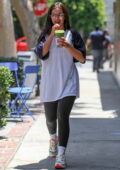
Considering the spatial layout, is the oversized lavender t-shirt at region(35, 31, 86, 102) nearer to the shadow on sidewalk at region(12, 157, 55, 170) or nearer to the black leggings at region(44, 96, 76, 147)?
the black leggings at region(44, 96, 76, 147)

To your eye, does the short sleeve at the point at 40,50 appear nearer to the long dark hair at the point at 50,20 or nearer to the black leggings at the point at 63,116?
the long dark hair at the point at 50,20

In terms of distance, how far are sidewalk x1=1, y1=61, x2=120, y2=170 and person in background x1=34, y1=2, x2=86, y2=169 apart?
19.2 inches

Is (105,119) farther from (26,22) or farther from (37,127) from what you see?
(26,22)

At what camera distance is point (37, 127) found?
944cm

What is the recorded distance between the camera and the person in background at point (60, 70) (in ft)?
20.8

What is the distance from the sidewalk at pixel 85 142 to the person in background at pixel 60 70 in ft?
1.60

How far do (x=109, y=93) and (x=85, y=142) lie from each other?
710cm

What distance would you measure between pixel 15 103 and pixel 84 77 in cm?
957

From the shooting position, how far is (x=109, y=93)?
592 inches

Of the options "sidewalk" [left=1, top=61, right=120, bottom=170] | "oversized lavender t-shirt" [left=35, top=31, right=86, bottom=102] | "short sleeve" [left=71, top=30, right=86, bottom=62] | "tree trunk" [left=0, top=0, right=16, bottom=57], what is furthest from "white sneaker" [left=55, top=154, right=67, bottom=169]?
"tree trunk" [left=0, top=0, right=16, bottom=57]

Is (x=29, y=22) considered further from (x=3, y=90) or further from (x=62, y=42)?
(x=62, y=42)

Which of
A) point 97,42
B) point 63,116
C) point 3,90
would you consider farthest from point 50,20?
point 97,42

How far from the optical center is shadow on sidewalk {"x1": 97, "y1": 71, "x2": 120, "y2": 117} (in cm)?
1219

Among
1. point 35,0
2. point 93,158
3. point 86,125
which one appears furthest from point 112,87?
point 93,158
